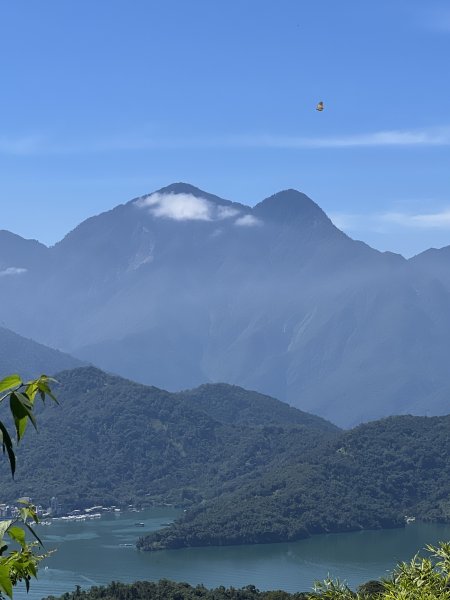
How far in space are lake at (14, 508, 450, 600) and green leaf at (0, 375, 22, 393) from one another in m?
105

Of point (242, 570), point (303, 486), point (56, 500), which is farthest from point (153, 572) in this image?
point (56, 500)

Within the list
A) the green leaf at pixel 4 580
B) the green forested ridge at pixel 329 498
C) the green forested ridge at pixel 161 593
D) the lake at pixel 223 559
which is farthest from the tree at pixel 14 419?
the green forested ridge at pixel 329 498

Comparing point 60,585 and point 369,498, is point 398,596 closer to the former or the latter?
point 60,585

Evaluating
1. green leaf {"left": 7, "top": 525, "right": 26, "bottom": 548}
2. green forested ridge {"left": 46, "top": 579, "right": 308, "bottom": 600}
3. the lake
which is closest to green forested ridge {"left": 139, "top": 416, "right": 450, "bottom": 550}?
the lake

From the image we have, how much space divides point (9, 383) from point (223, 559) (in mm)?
135731

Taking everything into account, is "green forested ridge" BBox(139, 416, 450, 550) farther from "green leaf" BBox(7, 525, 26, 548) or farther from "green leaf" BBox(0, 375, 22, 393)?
"green leaf" BBox(0, 375, 22, 393)

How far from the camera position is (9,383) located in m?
6.33

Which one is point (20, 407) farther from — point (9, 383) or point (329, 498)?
point (329, 498)

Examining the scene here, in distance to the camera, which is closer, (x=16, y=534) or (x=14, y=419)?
(x=14, y=419)

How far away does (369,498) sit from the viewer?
180 meters

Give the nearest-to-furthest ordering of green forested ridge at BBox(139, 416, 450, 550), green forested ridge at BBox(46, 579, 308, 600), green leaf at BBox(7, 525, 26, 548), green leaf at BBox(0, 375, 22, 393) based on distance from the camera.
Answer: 1. green leaf at BBox(0, 375, 22, 393)
2. green leaf at BBox(7, 525, 26, 548)
3. green forested ridge at BBox(46, 579, 308, 600)
4. green forested ridge at BBox(139, 416, 450, 550)

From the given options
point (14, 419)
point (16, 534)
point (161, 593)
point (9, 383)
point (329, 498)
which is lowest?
point (161, 593)

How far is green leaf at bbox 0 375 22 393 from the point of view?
6297 millimetres

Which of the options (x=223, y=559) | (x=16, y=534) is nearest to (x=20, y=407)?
(x=16, y=534)
